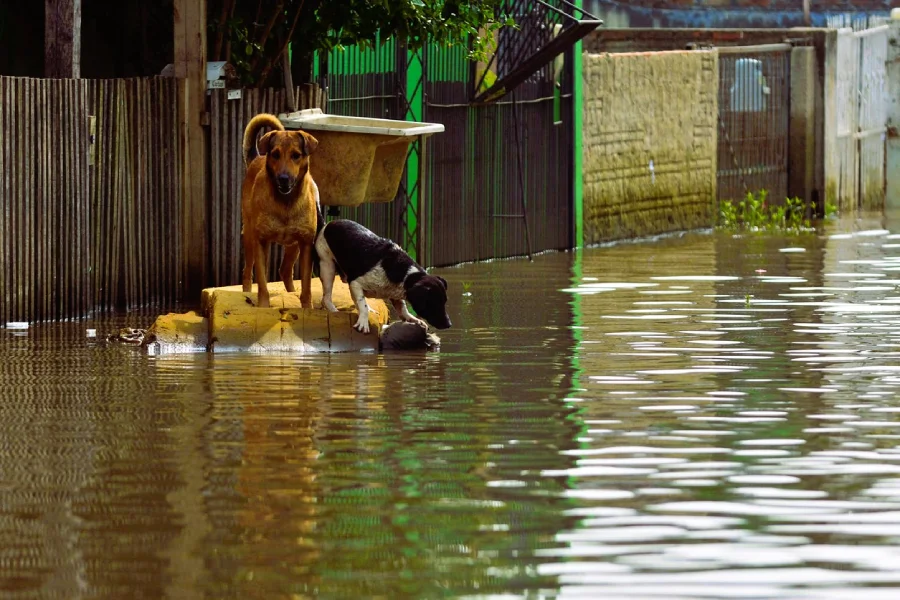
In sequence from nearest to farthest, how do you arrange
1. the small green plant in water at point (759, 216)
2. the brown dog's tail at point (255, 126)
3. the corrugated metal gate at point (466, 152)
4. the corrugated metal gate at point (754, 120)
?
the brown dog's tail at point (255, 126) < the corrugated metal gate at point (466, 152) < the small green plant in water at point (759, 216) < the corrugated metal gate at point (754, 120)

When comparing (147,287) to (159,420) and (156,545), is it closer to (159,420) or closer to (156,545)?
(159,420)

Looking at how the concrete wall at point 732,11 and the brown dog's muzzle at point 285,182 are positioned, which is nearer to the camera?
the brown dog's muzzle at point 285,182

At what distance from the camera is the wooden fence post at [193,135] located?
1606 centimetres

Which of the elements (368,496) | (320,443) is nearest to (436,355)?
(320,443)

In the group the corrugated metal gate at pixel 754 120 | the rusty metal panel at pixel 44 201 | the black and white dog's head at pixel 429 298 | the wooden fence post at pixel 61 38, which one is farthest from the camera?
the corrugated metal gate at pixel 754 120

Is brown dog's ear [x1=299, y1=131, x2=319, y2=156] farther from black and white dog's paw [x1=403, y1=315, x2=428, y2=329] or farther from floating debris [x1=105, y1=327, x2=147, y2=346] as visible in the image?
floating debris [x1=105, y1=327, x2=147, y2=346]

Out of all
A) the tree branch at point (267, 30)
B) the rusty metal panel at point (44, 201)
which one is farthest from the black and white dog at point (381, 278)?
the tree branch at point (267, 30)

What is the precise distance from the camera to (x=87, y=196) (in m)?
15.3

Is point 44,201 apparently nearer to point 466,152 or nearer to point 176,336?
point 176,336

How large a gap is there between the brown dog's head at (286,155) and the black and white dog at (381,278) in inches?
17.4

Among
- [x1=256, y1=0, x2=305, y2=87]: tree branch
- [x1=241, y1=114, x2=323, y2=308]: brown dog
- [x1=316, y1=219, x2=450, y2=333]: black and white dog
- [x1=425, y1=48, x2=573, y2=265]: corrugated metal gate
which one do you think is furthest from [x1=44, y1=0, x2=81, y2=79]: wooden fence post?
[x1=425, y1=48, x2=573, y2=265]: corrugated metal gate

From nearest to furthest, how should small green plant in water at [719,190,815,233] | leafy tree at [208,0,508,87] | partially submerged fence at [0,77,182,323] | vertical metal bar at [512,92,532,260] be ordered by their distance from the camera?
partially submerged fence at [0,77,182,323]
leafy tree at [208,0,508,87]
vertical metal bar at [512,92,532,260]
small green plant in water at [719,190,815,233]

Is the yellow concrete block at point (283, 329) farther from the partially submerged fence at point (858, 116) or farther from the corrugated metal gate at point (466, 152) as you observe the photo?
the partially submerged fence at point (858, 116)

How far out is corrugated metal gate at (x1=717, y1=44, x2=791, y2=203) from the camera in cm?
2811
